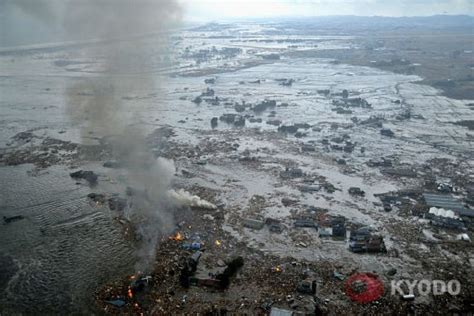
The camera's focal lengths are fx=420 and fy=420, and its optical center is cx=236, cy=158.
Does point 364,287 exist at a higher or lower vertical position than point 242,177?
lower

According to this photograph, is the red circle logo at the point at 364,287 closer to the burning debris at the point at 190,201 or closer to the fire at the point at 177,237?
the fire at the point at 177,237

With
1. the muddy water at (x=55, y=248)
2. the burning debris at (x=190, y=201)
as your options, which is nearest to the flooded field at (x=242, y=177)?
the muddy water at (x=55, y=248)

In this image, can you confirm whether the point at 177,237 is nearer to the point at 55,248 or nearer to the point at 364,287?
the point at 55,248

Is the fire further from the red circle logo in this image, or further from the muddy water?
the red circle logo

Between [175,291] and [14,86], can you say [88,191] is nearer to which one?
[175,291]

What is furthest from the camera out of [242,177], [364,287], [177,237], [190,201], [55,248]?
[242,177]

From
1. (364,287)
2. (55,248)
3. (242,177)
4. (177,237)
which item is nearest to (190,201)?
(177,237)

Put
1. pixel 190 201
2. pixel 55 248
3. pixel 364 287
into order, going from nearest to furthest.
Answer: pixel 364 287 → pixel 55 248 → pixel 190 201
